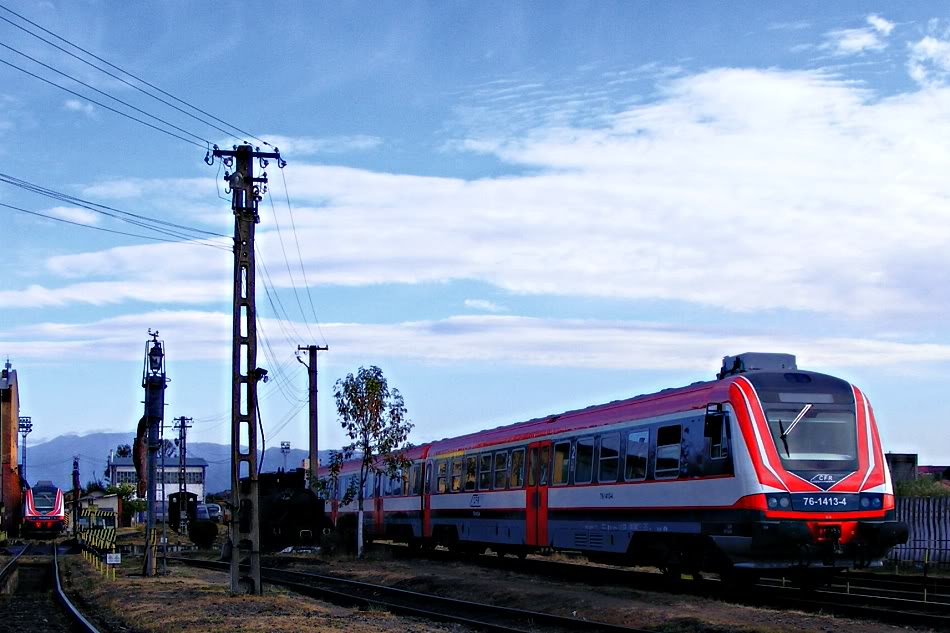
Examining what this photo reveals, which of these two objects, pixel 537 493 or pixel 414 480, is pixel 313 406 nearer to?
pixel 414 480

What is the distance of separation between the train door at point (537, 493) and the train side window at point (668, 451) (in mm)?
5202

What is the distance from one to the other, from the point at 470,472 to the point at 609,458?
8.58 metres

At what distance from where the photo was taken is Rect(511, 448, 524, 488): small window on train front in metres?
26.9

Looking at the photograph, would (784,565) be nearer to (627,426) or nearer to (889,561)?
(627,426)

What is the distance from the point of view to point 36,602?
76.4ft

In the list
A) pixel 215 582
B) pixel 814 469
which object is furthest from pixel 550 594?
pixel 215 582

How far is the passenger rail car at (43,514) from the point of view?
63.3 m

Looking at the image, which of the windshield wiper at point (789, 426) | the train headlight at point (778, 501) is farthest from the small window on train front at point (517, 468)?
the train headlight at point (778, 501)

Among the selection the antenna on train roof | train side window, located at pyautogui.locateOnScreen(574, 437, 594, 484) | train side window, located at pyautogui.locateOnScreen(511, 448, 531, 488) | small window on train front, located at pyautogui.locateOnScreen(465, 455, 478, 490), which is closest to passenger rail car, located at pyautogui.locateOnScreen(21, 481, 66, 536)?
small window on train front, located at pyautogui.locateOnScreen(465, 455, 478, 490)

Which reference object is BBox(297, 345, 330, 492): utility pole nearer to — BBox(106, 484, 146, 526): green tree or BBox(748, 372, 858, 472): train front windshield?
BBox(748, 372, 858, 472): train front windshield

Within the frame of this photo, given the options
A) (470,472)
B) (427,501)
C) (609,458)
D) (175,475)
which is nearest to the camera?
(609,458)

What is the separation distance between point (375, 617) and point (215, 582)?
10156 millimetres

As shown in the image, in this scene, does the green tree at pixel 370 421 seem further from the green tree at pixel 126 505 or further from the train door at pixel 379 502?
the green tree at pixel 126 505

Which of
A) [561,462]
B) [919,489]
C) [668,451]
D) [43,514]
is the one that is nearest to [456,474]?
[561,462]
